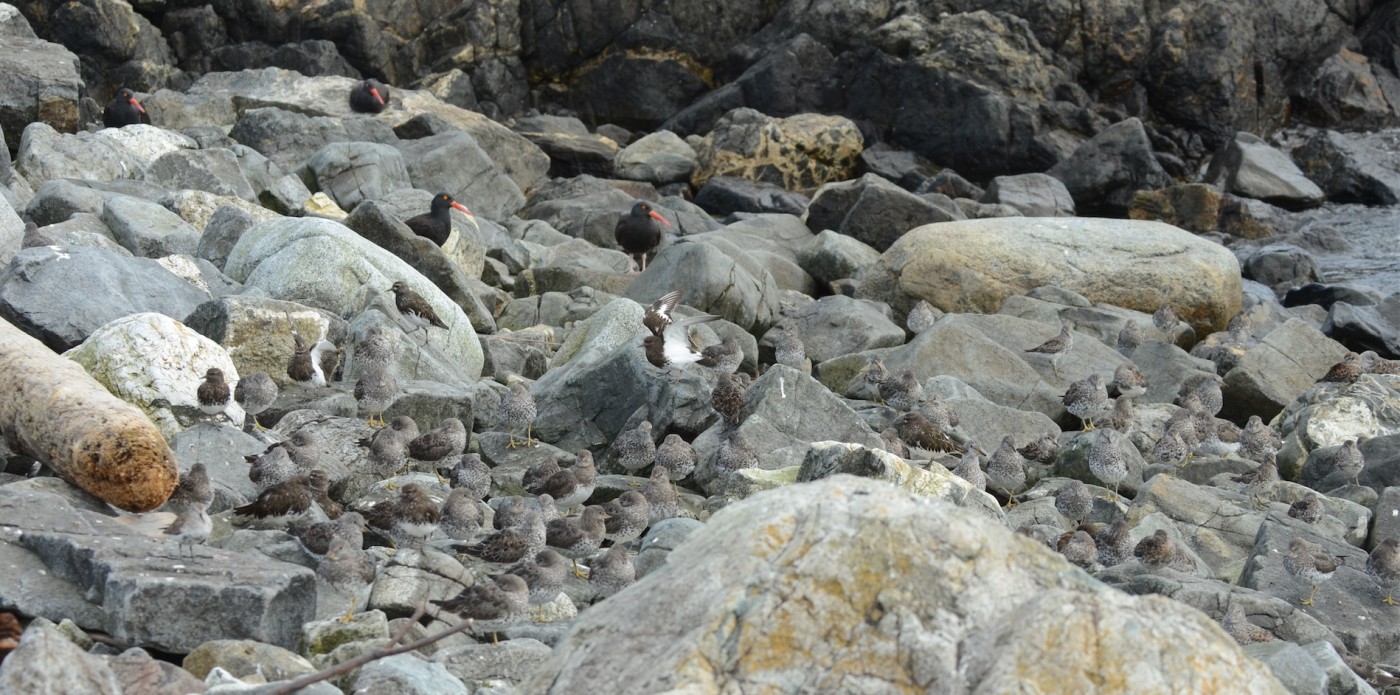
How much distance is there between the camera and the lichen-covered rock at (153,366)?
1152 cm

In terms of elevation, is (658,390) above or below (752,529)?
below

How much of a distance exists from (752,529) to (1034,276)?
61.6 ft

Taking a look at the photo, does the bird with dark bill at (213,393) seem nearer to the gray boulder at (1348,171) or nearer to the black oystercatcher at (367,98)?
the black oystercatcher at (367,98)

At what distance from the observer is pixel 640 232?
24.7m

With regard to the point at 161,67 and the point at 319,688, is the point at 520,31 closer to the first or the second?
the point at 161,67

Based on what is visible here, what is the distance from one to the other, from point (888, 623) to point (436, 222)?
699 inches

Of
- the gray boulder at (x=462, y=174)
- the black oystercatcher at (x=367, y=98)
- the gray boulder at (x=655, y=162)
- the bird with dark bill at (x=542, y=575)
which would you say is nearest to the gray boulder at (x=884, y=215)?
the gray boulder at (x=462, y=174)

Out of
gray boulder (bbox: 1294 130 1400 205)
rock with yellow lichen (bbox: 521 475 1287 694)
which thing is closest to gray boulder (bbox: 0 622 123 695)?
rock with yellow lichen (bbox: 521 475 1287 694)

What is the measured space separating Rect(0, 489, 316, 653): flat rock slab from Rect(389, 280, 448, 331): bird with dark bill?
7.46 metres

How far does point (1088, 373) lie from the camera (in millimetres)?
18438

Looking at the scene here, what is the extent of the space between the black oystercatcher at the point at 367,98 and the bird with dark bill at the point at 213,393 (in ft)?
70.8

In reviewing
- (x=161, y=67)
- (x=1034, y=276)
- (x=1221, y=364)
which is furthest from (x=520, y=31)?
(x=1221, y=364)

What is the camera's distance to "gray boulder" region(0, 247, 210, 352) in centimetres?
1240

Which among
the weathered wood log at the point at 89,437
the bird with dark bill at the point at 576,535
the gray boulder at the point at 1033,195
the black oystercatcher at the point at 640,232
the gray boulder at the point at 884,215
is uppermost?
the weathered wood log at the point at 89,437
